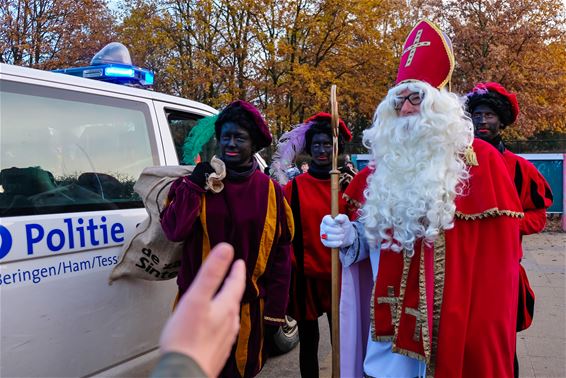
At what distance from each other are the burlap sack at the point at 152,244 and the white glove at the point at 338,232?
74 cm

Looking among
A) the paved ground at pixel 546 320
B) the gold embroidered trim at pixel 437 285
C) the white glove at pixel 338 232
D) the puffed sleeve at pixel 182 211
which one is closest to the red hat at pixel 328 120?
the white glove at pixel 338 232

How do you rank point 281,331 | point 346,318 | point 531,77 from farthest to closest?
point 531,77, point 281,331, point 346,318

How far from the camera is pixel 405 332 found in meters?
2.14

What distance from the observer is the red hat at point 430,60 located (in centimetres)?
236

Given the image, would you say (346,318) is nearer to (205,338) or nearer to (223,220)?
(223,220)

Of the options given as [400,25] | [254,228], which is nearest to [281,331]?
[254,228]

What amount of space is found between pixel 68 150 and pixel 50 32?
14.5 metres

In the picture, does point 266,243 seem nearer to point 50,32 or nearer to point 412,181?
point 412,181

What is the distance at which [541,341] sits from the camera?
4.61 m

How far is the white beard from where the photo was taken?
83.4 inches

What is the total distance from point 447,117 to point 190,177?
1.21 meters

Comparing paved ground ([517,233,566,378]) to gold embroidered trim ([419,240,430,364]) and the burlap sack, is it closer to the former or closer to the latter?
gold embroidered trim ([419,240,430,364])

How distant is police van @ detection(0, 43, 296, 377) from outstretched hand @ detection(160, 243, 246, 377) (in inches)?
66.3

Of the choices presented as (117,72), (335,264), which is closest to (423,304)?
(335,264)
